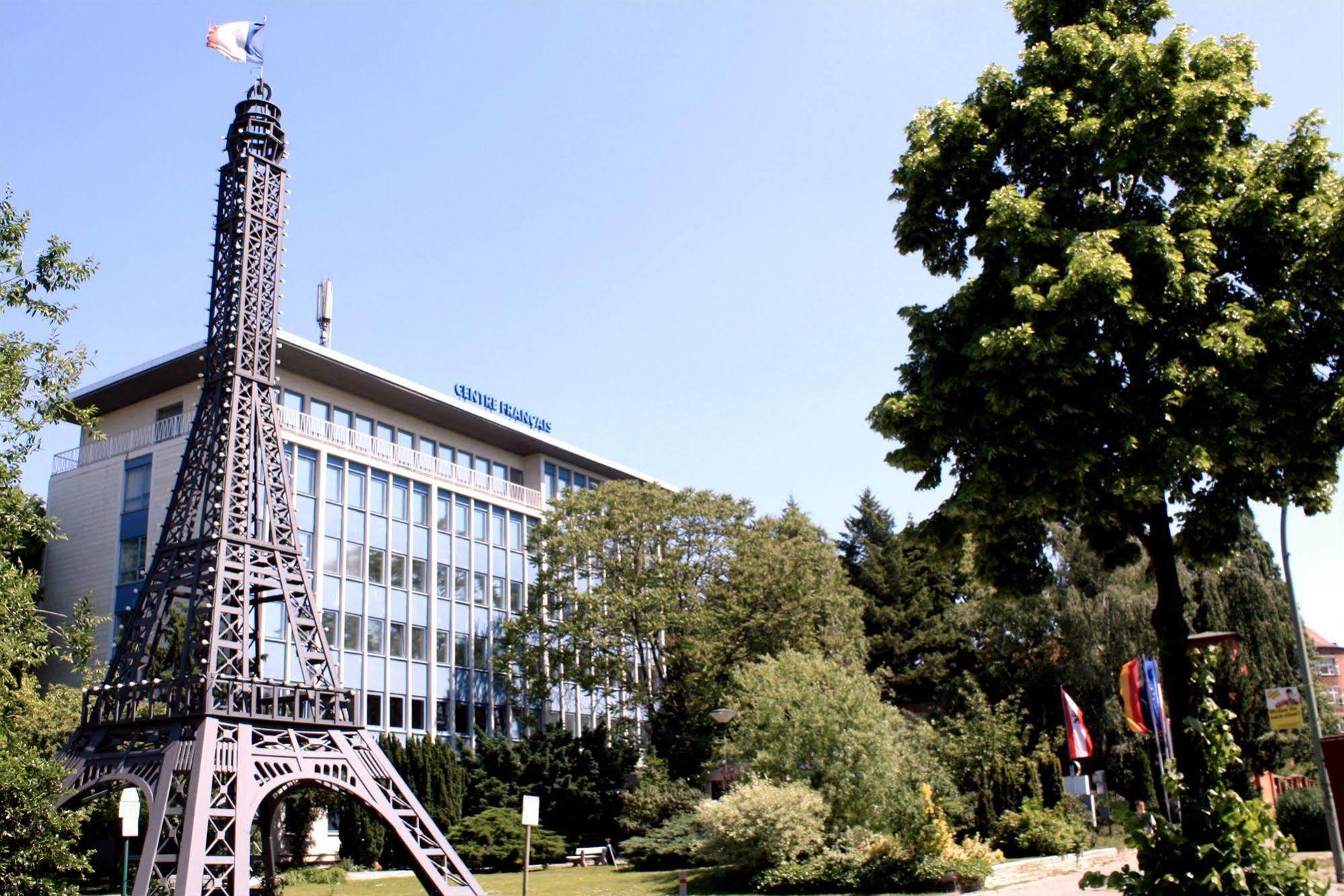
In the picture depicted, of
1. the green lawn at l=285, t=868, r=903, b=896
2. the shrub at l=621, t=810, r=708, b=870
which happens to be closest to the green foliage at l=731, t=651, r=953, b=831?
the green lawn at l=285, t=868, r=903, b=896

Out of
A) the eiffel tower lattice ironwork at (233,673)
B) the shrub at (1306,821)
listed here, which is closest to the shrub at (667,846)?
the eiffel tower lattice ironwork at (233,673)

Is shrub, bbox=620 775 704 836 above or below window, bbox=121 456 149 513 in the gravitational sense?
below

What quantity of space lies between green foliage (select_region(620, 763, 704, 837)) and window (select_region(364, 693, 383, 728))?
32.8 ft

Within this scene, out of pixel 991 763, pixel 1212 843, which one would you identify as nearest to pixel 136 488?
pixel 991 763

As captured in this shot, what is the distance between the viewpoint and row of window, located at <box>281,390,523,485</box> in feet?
141

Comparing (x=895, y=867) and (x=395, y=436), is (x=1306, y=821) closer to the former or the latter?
(x=895, y=867)

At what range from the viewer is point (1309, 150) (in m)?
13.0

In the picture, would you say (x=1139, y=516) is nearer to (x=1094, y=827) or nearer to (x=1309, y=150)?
(x=1309, y=150)

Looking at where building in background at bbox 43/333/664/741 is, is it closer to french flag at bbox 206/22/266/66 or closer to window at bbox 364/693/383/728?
window at bbox 364/693/383/728

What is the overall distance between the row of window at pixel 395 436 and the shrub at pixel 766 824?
2442 cm

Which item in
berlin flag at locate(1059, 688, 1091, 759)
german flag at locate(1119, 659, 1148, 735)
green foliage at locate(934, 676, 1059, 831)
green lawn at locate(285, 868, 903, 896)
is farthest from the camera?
berlin flag at locate(1059, 688, 1091, 759)

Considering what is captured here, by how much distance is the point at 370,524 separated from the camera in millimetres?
43719

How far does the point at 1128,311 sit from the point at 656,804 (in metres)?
29.4

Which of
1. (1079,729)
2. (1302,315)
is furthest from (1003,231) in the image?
(1079,729)
